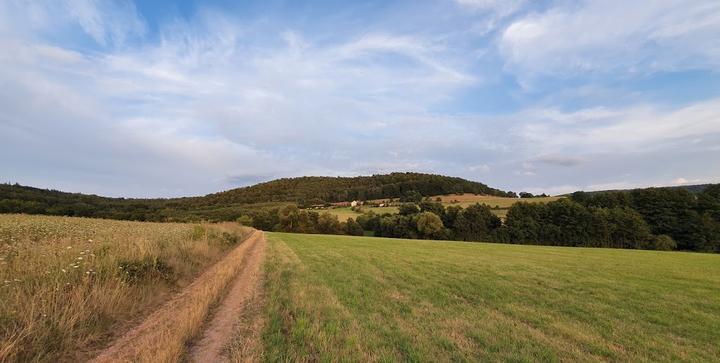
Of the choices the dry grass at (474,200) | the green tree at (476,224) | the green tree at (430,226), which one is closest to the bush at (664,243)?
the green tree at (476,224)

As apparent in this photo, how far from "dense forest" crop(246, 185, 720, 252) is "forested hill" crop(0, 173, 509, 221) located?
3730 centimetres

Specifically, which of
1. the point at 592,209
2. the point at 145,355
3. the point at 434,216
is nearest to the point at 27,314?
the point at 145,355

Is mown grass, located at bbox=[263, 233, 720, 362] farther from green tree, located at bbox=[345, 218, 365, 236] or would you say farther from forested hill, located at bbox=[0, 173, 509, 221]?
forested hill, located at bbox=[0, 173, 509, 221]

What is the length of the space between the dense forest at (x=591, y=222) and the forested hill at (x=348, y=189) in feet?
122

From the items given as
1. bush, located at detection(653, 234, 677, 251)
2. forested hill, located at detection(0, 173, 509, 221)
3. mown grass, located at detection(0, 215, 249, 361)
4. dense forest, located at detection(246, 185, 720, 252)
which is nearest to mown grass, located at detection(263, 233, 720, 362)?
mown grass, located at detection(0, 215, 249, 361)

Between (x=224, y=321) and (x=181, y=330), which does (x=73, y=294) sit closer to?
(x=181, y=330)

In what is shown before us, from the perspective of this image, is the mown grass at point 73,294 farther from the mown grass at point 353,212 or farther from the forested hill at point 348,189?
the forested hill at point 348,189

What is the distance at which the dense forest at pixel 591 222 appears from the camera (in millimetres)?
56250

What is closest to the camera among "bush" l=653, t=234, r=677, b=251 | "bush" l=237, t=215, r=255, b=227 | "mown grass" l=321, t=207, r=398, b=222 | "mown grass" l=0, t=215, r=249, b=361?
"mown grass" l=0, t=215, r=249, b=361

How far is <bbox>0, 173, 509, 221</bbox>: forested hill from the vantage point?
68375 millimetres

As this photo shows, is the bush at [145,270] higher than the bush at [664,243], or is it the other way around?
the bush at [145,270]

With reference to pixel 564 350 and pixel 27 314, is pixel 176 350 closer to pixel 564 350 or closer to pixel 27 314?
pixel 27 314

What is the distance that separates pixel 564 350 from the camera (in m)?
6.04

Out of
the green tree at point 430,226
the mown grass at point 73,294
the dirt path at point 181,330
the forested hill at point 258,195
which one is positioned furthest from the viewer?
the forested hill at point 258,195
